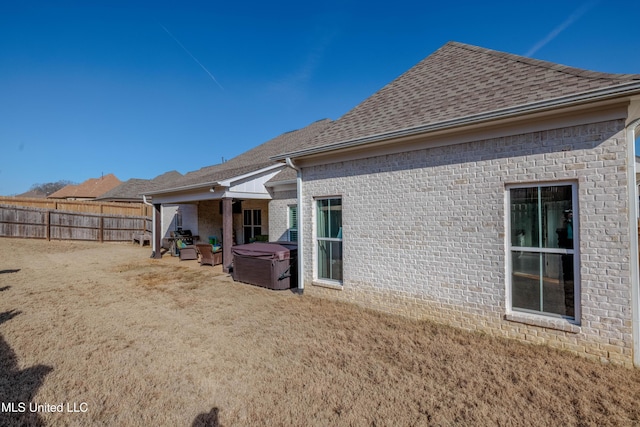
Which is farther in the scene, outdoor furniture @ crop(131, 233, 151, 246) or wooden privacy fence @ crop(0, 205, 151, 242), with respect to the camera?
outdoor furniture @ crop(131, 233, 151, 246)

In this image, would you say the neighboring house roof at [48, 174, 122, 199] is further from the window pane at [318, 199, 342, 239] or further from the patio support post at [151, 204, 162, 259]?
the window pane at [318, 199, 342, 239]

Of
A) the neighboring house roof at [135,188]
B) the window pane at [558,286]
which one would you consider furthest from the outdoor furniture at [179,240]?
the window pane at [558,286]

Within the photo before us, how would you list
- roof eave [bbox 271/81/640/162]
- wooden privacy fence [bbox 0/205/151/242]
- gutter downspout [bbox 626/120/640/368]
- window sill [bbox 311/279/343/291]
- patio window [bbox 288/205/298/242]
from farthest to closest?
1. wooden privacy fence [bbox 0/205/151/242]
2. patio window [bbox 288/205/298/242]
3. window sill [bbox 311/279/343/291]
4. gutter downspout [bbox 626/120/640/368]
5. roof eave [bbox 271/81/640/162]

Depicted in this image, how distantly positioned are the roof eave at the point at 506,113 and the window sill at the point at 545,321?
2.97 metres

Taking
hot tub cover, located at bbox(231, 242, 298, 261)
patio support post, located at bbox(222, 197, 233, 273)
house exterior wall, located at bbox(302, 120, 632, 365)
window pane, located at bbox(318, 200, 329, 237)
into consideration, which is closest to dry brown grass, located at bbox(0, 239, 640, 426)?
house exterior wall, located at bbox(302, 120, 632, 365)

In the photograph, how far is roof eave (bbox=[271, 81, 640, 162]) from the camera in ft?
11.7

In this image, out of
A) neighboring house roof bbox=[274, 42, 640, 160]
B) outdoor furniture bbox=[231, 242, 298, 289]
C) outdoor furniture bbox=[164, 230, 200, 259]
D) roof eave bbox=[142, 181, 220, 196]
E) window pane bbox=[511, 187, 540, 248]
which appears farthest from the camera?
outdoor furniture bbox=[164, 230, 200, 259]

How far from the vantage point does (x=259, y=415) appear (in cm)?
296

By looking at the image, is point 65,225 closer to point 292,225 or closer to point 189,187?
point 189,187

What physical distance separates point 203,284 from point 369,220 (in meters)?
5.72

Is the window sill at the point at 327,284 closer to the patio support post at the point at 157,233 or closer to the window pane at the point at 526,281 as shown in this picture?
the window pane at the point at 526,281

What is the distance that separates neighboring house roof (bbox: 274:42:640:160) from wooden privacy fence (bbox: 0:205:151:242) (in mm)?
18310

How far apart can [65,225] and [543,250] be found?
2357 centimetres

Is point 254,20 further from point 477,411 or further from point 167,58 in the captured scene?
point 477,411
